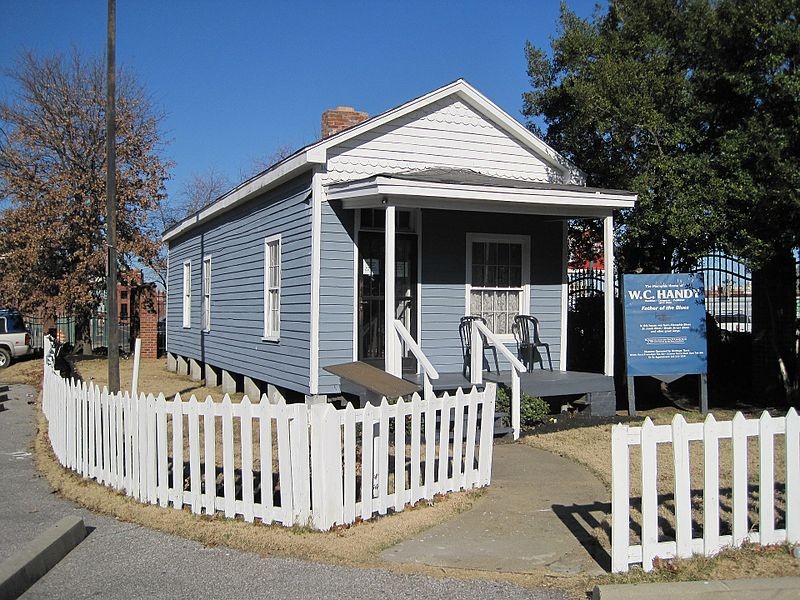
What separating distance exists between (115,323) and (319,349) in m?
3.11

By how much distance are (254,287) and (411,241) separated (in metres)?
3.39

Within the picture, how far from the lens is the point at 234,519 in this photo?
6344mm

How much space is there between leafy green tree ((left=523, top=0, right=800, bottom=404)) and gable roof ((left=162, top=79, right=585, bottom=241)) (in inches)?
31.4

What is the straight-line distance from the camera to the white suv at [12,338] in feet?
80.9

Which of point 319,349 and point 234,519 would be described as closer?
point 234,519

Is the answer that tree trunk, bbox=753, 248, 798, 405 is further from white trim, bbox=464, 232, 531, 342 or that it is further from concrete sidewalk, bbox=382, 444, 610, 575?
concrete sidewalk, bbox=382, 444, 610, 575

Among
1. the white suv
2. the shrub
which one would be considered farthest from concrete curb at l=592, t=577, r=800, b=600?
the white suv

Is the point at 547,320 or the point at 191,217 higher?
the point at 191,217

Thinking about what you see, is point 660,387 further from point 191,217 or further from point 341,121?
point 191,217

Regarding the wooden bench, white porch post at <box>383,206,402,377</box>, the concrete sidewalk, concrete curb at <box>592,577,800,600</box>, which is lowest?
the concrete sidewalk

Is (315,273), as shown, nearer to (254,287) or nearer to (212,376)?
(254,287)

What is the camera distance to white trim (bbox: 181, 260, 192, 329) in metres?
20.1

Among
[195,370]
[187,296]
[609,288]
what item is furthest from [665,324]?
[187,296]

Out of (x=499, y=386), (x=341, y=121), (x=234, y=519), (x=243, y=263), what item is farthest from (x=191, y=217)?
(x=234, y=519)
